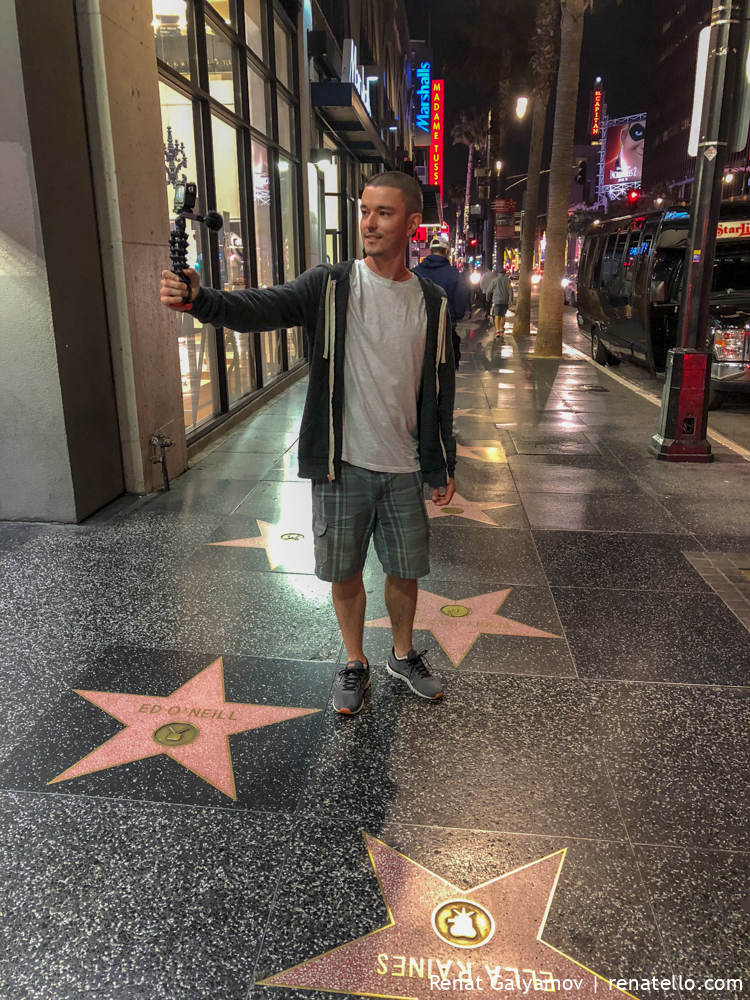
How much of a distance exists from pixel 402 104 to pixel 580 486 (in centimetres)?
4027

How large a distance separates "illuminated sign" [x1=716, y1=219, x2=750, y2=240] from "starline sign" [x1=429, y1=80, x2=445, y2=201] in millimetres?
37457

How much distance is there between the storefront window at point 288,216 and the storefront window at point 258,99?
1.07 m

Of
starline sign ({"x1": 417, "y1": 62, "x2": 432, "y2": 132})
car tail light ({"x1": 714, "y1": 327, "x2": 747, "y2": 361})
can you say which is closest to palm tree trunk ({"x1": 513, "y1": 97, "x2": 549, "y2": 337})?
car tail light ({"x1": 714, "y1": 327, "x2": 747, "y2": 361})

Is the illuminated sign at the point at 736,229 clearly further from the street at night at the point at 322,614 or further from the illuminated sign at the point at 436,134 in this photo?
the illuminated sign at the point at 436,134

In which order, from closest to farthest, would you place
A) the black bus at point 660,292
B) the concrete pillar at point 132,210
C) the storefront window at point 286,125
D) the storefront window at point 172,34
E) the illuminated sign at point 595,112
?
the concrete pillar at point 132,210, the storefront window at point 172,34, the black bus at point 660,292, the storefront window at point 286,125, the illuminated sign at point 595,112

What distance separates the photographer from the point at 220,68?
9234 millimetres

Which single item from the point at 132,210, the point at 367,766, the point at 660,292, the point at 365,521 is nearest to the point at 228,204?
the point at 132,210

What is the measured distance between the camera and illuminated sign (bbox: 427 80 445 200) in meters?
45.8

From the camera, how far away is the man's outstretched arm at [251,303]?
2645 mm

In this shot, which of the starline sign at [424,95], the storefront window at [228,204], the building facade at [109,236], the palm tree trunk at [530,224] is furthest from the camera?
the starline sign at [424,95]

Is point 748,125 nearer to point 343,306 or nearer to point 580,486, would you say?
point 580,486

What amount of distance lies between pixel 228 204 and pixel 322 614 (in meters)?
6.98

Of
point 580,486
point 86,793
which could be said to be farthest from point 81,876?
point 580,486

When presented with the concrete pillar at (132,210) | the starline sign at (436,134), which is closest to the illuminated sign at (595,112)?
the starline sign at (436,134)
